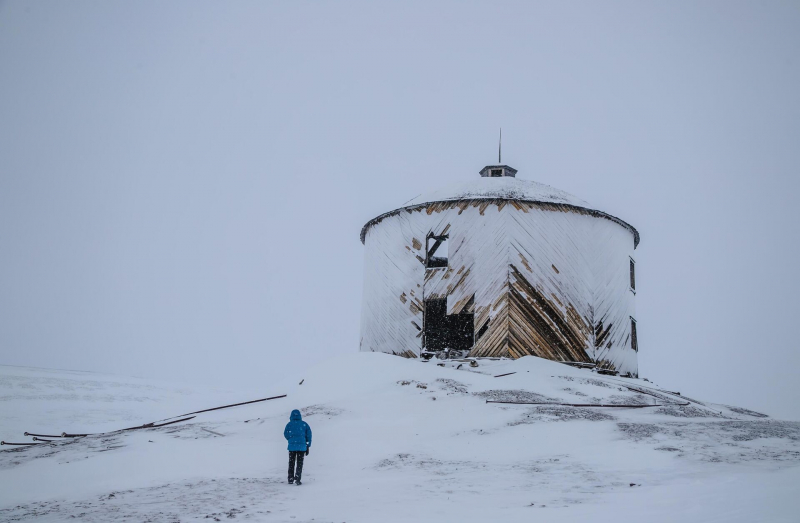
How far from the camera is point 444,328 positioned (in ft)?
82.2

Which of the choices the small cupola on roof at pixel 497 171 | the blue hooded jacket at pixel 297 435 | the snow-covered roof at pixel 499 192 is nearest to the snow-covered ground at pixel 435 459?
the blue hooded jacket at pixel 297 435

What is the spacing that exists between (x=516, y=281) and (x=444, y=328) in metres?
2.89

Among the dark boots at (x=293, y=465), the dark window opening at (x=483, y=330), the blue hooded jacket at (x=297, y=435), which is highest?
the dark window opening at (x=483, y=330)

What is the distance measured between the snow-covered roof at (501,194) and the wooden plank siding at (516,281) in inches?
8.1

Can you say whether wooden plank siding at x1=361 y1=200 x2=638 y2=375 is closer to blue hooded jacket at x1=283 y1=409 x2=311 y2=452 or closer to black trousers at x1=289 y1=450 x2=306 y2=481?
blue hooded jacket at x1=283 y1=409 x2=311 y2=452

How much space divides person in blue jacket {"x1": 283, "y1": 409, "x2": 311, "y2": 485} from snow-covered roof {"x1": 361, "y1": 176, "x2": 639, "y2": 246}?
14.1m

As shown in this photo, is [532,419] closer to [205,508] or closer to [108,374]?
[205,508]

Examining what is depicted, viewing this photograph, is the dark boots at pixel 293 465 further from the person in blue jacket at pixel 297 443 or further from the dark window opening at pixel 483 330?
the dark window opening at pixel 483 330

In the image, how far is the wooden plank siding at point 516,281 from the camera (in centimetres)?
2384

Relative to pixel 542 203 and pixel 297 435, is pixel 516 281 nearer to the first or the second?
pixel 542 203

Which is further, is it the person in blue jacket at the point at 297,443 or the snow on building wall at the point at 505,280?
the snow on building wall at the point at 505,280

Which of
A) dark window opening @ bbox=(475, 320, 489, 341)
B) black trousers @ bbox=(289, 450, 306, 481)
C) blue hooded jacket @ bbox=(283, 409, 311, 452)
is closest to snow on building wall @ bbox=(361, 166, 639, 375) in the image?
dark window opening @ bbox=(475, 320, 489, 341)

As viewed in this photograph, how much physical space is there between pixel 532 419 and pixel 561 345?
27.1ft

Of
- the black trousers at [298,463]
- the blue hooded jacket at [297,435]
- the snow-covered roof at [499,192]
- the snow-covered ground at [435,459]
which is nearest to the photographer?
the snow-covered ground at [435,459]
